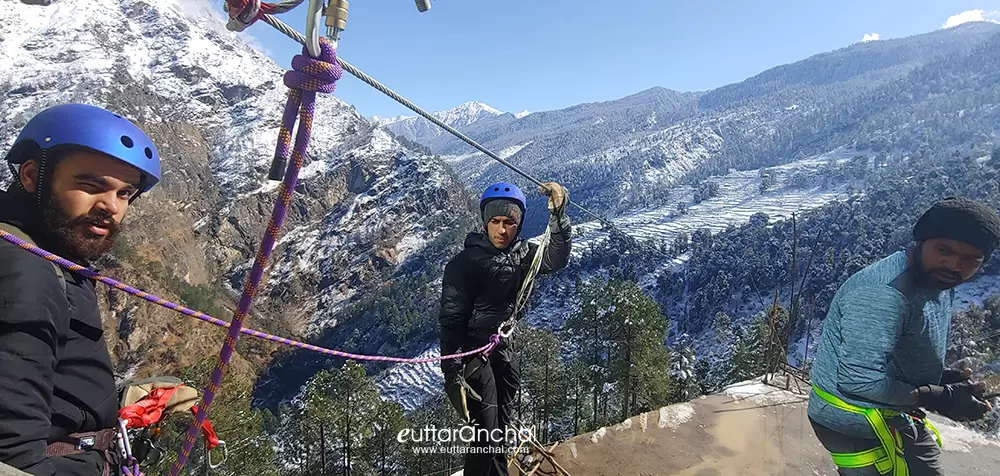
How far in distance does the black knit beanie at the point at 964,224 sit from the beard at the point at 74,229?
13.4ft

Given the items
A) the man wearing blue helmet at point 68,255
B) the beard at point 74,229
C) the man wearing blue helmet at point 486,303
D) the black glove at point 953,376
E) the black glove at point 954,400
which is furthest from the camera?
the man wearing blue helmet at point 486,303

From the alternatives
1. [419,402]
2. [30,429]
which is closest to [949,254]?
[30,429]

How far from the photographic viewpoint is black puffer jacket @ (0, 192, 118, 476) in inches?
54.2

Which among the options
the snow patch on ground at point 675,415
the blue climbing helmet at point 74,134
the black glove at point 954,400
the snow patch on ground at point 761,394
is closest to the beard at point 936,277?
the black glove at point 954,400

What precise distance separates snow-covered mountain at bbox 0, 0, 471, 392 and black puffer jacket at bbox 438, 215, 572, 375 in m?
89.1

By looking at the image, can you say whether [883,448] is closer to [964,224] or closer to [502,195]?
[964,224]

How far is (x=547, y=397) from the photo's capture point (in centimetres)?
2956

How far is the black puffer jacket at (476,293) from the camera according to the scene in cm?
417

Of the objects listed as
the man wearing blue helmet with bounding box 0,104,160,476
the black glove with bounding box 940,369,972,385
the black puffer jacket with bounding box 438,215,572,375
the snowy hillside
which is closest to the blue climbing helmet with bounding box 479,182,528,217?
the black puffer jacket with bounding box 438,215,572,375

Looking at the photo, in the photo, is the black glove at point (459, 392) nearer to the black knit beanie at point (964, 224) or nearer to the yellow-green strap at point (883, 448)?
the yellow-green strap at point (883, 448)

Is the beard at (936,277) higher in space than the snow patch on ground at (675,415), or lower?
higher

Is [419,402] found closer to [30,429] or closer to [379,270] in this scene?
[379,270]

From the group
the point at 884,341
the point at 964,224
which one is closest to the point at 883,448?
the point at 884,341

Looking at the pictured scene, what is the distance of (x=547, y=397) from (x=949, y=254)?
2880 centimetres
